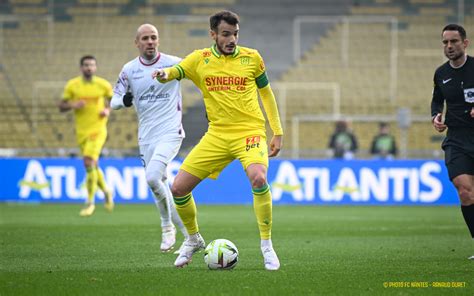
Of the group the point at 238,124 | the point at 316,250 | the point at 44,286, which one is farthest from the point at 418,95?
the point at 44,286

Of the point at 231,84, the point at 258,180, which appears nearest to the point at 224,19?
the point at 231,84

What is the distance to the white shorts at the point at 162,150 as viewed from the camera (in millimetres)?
10328

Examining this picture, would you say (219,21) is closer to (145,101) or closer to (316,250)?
(145,101)

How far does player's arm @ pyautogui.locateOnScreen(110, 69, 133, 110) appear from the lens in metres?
9.98

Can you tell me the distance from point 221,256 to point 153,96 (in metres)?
2.98

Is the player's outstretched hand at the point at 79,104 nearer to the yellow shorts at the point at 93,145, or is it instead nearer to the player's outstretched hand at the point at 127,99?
the yellow shorts at the point at 93,145

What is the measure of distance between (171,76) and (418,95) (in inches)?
825

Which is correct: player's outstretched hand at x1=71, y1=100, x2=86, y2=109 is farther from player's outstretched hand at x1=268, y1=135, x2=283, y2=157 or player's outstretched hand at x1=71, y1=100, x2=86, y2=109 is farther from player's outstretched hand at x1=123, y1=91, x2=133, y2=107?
player's outstretched hand at x1=268, y1=135, x2=283, y2=157

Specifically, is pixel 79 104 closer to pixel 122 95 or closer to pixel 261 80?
pixel 122 95

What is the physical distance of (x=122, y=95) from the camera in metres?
10.4

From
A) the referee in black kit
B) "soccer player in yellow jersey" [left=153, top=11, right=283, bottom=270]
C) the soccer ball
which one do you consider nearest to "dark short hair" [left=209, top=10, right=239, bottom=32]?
"soccer player in yellow jersey" [left=153, top=11, right=283, bottom=270]

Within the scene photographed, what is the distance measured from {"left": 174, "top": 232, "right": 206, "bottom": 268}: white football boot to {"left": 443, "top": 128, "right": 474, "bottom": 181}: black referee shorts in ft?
8.96

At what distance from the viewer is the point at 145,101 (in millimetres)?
10688

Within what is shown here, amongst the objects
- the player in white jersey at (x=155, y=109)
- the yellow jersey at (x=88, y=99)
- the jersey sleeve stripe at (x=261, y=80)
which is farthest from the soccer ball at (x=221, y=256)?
the yellow jersey at (x=88, y=99)
